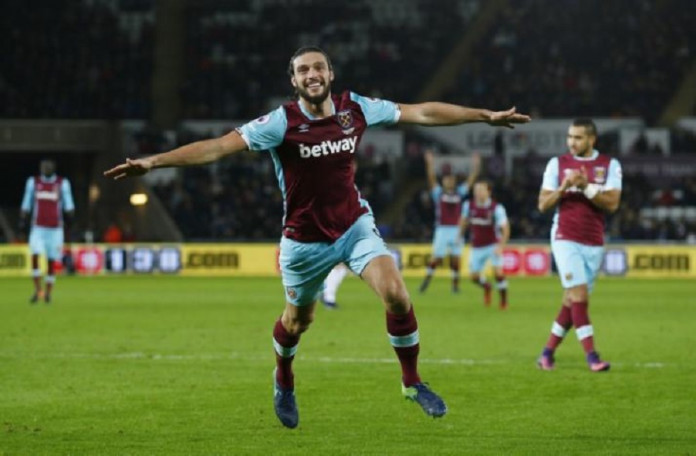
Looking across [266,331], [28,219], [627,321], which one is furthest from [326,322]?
[28,219]

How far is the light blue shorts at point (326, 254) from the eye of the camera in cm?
890

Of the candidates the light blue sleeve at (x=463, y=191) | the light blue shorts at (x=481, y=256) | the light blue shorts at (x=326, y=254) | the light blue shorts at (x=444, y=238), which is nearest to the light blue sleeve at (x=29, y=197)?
the light blue shorts at (x=481, y=256)

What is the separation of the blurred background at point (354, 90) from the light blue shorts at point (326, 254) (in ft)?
98.5

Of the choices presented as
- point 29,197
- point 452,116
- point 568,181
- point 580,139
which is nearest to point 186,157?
point 452,116

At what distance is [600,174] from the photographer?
A: 1298cm

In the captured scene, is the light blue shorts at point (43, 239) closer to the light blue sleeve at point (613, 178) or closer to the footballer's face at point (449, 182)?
the footballer's face at point (449, 182)

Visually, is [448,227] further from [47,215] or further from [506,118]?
[506,118]

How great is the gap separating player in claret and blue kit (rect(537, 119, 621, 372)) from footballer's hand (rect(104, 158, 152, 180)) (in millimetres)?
5871

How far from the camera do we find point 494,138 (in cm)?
4181

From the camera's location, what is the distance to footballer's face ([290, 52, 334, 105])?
8656 millimetres

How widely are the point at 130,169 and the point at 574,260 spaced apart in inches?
250

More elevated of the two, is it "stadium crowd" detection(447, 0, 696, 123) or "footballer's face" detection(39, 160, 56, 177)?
"stadium crowd" detection(447, 0, 696, 123)

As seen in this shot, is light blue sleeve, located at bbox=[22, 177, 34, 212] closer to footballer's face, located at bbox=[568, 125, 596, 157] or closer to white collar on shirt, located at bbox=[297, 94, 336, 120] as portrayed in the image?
footballer's face, located at bbox=[568, 125, 596, 157]

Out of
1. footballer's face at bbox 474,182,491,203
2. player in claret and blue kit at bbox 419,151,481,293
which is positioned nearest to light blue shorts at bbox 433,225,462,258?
→ player in claret and blue kit at bbox 419,151,481,293
